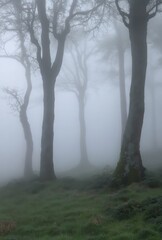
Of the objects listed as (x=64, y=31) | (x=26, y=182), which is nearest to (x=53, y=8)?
(x=64, y=31)

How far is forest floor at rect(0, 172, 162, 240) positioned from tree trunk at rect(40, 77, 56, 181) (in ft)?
9.91

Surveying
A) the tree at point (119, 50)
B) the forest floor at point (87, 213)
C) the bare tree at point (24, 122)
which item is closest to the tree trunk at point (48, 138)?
the forest floor at point (87, 213)

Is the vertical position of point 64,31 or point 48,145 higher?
point 64,31

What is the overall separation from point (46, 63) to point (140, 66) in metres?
5.90

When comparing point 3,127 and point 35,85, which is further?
point 3,127

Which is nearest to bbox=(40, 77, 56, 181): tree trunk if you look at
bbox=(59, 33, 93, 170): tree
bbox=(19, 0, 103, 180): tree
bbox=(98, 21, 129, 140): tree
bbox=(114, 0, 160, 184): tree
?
bbox=(19, 0, 103, 180): tree

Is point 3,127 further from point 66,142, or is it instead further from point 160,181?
point 160,181

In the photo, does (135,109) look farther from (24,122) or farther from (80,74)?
(80,74)

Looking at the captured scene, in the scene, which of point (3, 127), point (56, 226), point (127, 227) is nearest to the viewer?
point (127, 227)

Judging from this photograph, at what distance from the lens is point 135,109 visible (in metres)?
17.4

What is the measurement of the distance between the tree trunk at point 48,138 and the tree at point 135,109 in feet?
16.8

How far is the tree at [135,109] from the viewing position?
55.4 feet

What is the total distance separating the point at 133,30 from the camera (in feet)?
59.3

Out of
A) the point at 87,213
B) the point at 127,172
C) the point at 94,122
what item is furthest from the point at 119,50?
the point at 94,122
